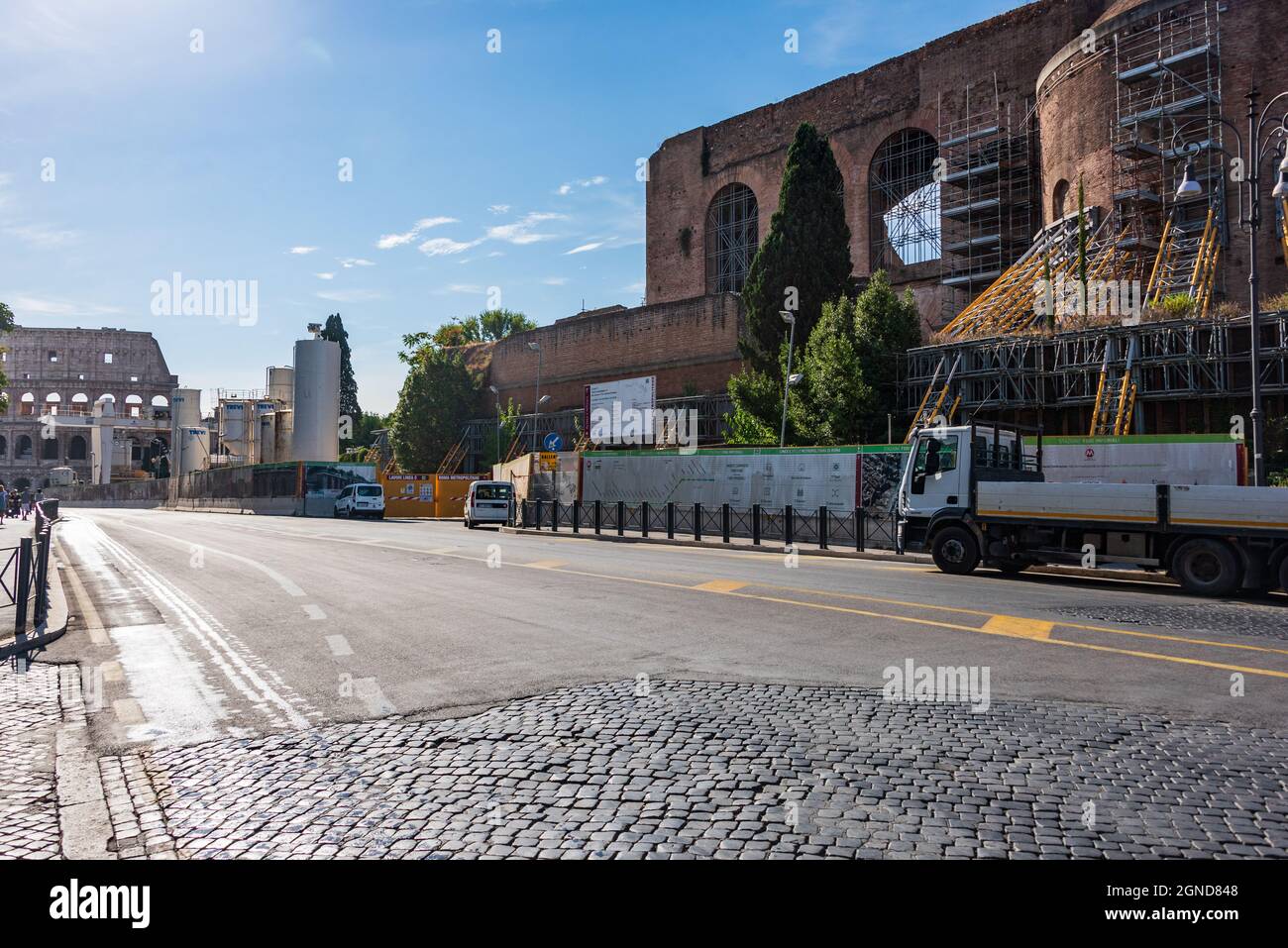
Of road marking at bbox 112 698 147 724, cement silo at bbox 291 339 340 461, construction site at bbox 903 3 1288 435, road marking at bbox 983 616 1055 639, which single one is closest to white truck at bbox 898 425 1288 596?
road marking at bbox 983 616 1055 639

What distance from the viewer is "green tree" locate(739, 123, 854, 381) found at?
130ft

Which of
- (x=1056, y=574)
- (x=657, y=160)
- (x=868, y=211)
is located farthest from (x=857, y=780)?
(x=657, y=160)

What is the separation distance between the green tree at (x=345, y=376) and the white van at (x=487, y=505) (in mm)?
56927

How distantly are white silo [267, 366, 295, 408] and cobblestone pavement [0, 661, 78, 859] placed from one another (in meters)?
81.2

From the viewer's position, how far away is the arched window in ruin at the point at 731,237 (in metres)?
60.0

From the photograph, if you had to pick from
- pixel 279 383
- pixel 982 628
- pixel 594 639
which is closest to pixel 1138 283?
pixel 982 628

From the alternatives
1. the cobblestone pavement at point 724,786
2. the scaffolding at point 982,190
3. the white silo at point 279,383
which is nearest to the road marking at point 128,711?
the cobblestone pavement at point 724,786

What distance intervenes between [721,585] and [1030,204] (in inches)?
1481

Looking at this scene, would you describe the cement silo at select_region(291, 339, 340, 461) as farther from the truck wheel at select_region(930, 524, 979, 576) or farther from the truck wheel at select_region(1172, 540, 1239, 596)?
the truck wheel at select_region(1172, 540, 1239, 596)

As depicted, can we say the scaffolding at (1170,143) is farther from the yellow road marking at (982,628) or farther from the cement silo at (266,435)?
the cement silo at (266,435)

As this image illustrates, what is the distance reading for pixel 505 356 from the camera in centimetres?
6869

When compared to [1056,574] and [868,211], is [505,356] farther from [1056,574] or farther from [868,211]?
[1056,574]

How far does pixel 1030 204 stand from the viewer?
144 feet
